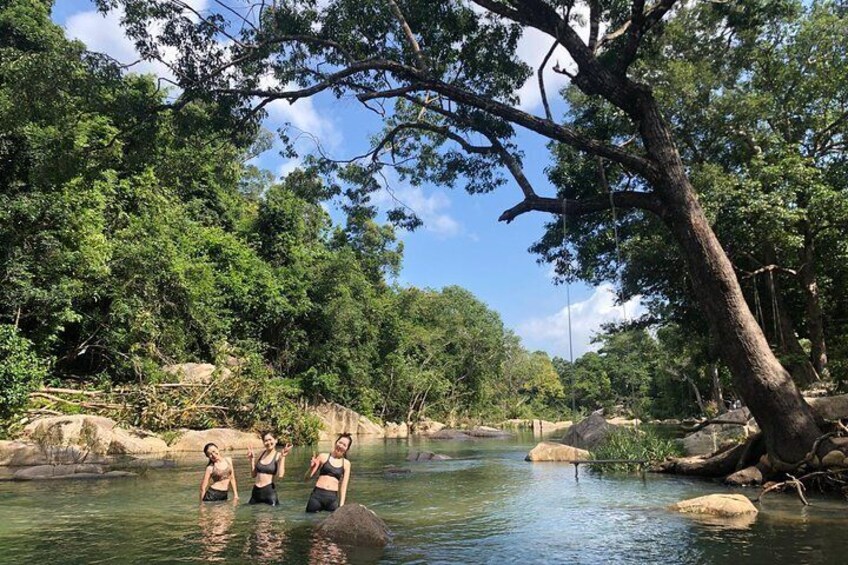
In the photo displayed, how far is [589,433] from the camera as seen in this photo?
2064cm

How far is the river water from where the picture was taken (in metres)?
7.11

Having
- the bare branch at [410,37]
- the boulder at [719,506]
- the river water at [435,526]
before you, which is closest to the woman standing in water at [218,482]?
the river water at [435,526]

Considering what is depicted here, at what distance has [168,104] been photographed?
36.7ft

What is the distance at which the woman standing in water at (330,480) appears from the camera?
973cm

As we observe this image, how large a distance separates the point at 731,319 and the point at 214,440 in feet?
58.2

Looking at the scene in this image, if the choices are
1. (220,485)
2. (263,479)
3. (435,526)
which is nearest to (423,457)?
(220,485)

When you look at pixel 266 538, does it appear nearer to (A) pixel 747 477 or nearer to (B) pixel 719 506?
(B) pixel 719 506

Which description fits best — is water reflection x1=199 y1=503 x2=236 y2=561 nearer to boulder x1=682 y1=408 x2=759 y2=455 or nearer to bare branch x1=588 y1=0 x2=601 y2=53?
bare branch x1=588 y1=0 x2=601 y2=53

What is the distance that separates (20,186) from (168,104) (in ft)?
35.9

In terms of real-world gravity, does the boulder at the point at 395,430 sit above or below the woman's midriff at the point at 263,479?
above

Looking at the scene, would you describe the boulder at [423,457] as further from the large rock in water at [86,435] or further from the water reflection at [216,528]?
the water reflection at [216,528]

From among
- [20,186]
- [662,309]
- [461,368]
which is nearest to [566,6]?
[662,309]

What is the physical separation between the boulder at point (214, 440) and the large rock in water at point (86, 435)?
1581 mm

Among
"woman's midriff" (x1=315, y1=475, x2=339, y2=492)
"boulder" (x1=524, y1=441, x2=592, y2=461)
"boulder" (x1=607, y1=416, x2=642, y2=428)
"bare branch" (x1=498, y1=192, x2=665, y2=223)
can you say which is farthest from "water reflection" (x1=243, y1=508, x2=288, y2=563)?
"boulder" (x1=607, y1=416, x2=642, y2=428)
